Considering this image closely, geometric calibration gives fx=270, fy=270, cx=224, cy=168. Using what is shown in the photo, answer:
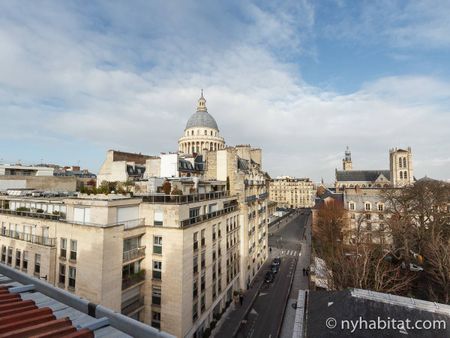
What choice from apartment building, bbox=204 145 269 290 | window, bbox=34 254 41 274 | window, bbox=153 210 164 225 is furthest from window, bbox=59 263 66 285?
apartment building, bbox=204 145 269 290

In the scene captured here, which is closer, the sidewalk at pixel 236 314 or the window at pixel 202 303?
the window at pixel 202 303

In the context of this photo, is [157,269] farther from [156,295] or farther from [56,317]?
[56,317]

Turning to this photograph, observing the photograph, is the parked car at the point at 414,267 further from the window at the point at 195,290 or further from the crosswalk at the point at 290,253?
the window at the point at 195,290

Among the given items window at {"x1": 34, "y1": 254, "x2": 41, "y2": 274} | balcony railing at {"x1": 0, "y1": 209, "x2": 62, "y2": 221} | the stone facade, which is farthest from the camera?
the stone facade

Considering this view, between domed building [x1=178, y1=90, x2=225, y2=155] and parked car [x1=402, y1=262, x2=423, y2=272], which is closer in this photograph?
parked car [x1=402, y1=262, x2=423, y2=272]

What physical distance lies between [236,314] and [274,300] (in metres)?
6.42

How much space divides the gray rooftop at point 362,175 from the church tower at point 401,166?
9.57 meters

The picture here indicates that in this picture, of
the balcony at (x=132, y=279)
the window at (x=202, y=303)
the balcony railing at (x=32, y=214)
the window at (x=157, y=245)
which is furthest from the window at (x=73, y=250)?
the window at (x=202, y=303)

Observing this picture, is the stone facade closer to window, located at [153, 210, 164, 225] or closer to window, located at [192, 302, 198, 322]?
window, located at [192, 302, 198, 322]

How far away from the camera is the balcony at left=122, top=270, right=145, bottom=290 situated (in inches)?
842

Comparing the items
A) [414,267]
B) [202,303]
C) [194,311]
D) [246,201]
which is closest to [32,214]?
[194,311]

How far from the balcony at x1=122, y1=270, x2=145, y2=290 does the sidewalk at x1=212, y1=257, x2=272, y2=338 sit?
10.6 metres

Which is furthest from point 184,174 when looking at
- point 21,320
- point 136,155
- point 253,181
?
point 21,320

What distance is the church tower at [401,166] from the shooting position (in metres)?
115
